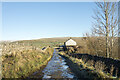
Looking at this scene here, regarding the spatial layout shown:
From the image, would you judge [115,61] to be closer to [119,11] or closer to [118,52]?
[118,52]

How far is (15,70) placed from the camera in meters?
11.5

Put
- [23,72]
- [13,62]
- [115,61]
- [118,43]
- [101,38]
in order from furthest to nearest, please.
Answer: [101,38]
[118,43]
[13,62]
[23,72]
[115,61]

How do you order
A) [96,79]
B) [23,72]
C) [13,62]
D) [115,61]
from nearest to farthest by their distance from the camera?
[96,79] < [115,61] < [23,72] < [13,62]

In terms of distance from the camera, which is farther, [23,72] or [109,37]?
[109,37]

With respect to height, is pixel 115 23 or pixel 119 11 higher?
pixel 119 11

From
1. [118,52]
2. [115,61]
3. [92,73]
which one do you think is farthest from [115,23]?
[92,73]

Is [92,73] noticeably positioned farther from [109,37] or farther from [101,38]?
[101,38]

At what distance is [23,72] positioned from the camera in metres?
11.8

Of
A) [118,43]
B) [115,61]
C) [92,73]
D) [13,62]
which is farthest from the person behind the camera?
[118,43]

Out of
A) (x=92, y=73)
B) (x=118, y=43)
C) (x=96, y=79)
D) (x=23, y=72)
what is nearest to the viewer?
(x=96, y=79)

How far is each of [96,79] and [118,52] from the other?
9928mm

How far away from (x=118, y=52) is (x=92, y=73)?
9210 mm

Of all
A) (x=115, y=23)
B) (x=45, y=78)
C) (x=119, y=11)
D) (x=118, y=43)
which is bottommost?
(x=45, y=78)

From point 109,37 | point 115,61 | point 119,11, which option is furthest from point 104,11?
point 115,61
